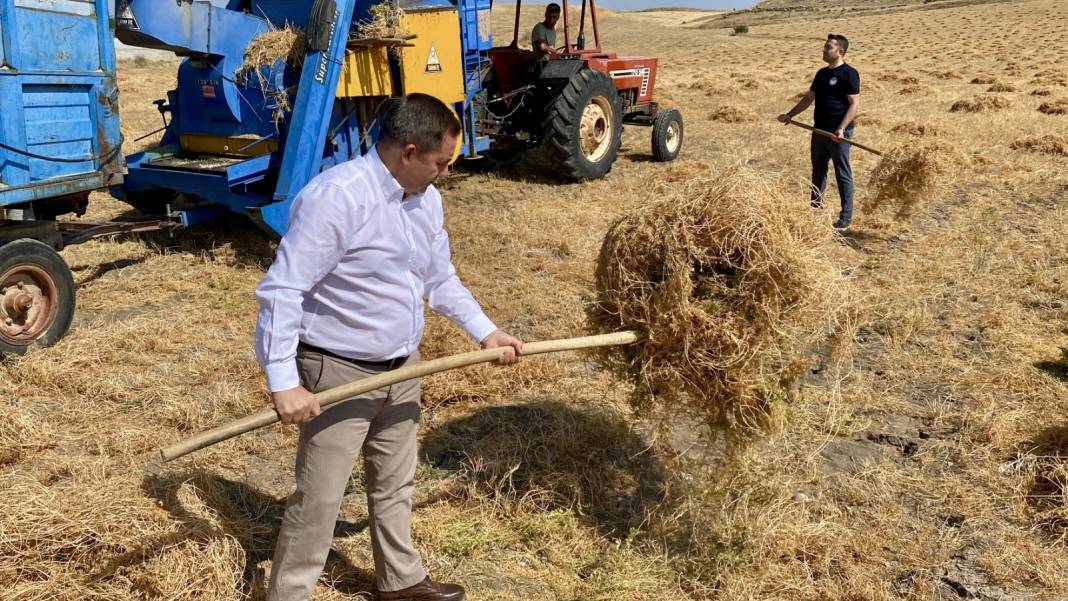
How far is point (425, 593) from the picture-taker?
286 cm

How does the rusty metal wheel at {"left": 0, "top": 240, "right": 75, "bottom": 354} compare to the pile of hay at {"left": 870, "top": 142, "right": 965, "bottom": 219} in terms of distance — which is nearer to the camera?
the rusty metal wheel at {"left": 0, "top": 240, "right": 75, "bottom": 354}

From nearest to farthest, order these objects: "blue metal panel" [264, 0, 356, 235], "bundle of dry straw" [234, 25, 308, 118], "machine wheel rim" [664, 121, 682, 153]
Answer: "blue metal panel" [264, 0, 356, 235] < "bundle of dry straw" [234, 25, 308, 118] < "machine wheel rim" [664, 121, 682, 153]

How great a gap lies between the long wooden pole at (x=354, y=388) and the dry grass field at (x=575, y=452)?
80 cm

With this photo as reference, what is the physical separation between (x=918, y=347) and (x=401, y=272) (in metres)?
3.98

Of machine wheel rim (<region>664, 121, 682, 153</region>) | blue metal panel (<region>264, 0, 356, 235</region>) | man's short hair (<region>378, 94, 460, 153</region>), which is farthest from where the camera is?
machine wheel rim (<region>664, 121, 682, 153</region>)

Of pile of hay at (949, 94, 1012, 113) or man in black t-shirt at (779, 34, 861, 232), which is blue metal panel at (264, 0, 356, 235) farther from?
pile of hay at (949, 94, 1012, 113)

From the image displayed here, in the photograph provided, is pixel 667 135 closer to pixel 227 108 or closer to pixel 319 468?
pixel 227 108

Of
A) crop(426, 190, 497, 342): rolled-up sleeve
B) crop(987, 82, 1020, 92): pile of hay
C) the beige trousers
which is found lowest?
the beige trousers

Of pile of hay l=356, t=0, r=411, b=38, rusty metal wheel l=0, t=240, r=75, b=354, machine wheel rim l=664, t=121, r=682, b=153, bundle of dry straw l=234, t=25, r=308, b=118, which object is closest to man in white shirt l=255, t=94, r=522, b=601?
rusty metal wheel l=0, t=240, r=75, b=354

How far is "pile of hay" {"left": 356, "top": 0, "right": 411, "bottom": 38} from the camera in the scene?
22.2 ft

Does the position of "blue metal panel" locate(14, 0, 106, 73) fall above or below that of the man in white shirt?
above

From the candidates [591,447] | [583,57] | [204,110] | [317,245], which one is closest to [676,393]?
[591,447]

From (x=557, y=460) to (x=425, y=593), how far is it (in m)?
1.14

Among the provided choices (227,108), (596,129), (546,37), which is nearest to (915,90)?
(596,129)
